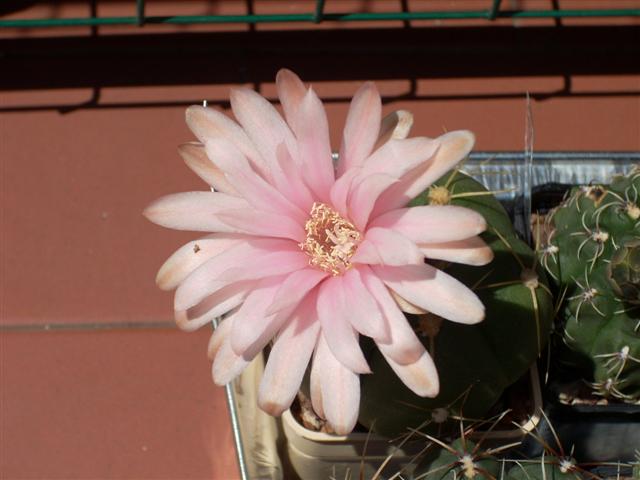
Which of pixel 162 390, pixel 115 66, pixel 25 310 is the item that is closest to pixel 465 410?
pixel 162 390

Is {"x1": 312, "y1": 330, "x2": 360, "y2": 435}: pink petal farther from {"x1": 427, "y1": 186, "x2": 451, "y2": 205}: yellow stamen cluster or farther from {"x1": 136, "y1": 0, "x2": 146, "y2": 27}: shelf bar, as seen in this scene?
{"x1": 136, "y1": 0, "x2": 146, "y2": 27}: shelf bar

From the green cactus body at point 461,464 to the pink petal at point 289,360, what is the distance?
148mm

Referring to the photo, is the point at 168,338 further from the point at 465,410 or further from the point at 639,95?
the point at 639,95

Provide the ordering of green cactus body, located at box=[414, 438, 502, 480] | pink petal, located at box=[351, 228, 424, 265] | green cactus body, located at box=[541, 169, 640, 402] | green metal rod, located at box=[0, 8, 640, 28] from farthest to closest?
green metal rod, located at box=[0, 8, 640, 28] < green cactus body, located at box=[541, 169, 640, 402] < green cactus body, located at box=[414, 438, 502, 480] < pink petal, located at box=[351, 228, 424, 265]

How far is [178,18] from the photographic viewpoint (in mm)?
1068

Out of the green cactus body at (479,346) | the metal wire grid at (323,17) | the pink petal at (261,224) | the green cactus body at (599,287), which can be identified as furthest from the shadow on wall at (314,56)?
the pink petal at (261,224)

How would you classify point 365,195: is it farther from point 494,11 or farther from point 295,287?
point 494,11


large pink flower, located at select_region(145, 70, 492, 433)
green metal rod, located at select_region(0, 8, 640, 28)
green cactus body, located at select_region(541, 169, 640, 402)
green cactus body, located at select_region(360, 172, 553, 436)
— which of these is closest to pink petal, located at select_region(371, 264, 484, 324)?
large pink flower, located at select_region(145, 70, 492, 433)

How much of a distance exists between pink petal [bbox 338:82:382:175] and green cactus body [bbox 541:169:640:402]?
0.81ft

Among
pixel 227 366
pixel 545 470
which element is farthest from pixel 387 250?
pixel 545 470

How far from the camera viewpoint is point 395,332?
496 millimetres

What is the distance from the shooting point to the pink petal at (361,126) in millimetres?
523

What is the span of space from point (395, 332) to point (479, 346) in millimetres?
156

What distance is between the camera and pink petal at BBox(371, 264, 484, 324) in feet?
1.63
